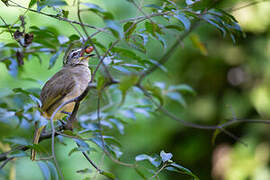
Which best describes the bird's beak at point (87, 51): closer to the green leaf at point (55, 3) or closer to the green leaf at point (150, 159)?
the green leaf at point (55, 3)

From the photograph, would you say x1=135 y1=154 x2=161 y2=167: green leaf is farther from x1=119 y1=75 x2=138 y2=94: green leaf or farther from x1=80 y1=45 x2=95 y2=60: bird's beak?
x1=80 y1=45 x2=95 y2=60: bird's beak

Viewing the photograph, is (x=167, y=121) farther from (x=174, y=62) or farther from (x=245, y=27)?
(x=245, y=27)

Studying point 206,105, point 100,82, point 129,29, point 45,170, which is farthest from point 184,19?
point 206,105

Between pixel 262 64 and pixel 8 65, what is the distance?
113 inches

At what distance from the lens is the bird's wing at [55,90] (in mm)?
2902

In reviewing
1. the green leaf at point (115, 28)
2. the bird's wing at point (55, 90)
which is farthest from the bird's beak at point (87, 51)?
the green leaf at point (115, 28)

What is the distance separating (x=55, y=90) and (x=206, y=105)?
220cm

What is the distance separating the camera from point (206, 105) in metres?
4.59

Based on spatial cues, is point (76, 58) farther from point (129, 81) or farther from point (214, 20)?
point (129, 81)

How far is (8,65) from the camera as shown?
248 centimetres

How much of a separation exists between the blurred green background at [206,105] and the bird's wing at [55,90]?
1.07m

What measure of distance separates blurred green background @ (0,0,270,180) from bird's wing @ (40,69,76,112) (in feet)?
3.52

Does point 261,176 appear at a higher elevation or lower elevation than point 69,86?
lower

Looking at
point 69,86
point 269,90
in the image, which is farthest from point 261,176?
point 69,86
